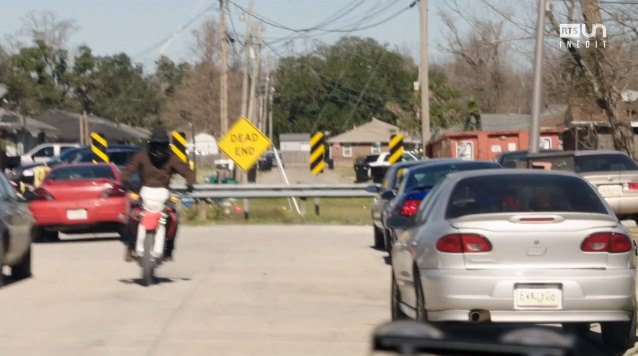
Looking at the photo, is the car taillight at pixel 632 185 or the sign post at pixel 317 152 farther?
the sign post at pixel 317 152

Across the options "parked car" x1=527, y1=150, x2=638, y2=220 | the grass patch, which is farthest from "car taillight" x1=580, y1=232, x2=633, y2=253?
the grass patch

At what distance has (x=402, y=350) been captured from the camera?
3.80 meters

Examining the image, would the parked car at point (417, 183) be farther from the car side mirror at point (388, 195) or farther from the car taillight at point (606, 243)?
the car taillight at point (606, 243)

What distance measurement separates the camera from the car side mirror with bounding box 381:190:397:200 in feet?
61.9

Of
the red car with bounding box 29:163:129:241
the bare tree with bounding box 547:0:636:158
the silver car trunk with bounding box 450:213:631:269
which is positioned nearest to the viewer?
the silver car trunk with bounding box 450:213:631:269

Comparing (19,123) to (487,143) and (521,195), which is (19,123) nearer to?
(487,143)

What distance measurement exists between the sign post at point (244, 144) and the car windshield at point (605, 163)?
1115cm

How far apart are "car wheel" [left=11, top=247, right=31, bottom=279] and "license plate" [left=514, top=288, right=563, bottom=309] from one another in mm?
7758

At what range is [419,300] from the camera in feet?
34.0

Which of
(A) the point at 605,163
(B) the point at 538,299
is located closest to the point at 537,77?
(A) the point at 605,163

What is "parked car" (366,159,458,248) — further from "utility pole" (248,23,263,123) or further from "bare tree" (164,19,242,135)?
"bare tree" (164,19,242,135)

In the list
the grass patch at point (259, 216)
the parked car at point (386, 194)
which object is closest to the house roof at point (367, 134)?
the grass patch at point (259, 216)

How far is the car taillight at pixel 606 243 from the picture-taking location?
9.84 m

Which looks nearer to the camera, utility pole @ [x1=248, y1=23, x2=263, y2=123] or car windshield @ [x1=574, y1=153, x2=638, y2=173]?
car windshield @ [x1=574, y1=153, x2=638, y2=173]
